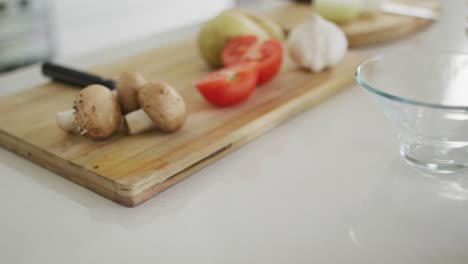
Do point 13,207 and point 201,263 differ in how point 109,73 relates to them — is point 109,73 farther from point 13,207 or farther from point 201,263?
point 201,263

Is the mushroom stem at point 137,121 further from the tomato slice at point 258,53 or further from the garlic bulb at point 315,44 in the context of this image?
the garlic bulb at point 315,44

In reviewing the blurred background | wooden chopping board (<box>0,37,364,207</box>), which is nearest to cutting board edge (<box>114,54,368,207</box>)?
wooden chopping board (<box>0,37,364,207</box>)

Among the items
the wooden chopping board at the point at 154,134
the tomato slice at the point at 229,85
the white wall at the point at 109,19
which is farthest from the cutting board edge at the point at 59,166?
the white wall at the point at 109,19

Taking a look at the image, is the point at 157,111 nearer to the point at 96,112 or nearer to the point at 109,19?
the point at 96,112

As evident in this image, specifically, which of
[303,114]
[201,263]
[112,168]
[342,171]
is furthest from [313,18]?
[201,263]

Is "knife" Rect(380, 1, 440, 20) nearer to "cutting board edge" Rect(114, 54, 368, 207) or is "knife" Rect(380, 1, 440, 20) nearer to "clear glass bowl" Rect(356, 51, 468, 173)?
"cutting board edge" Rect(114, 54, 368, 207)
